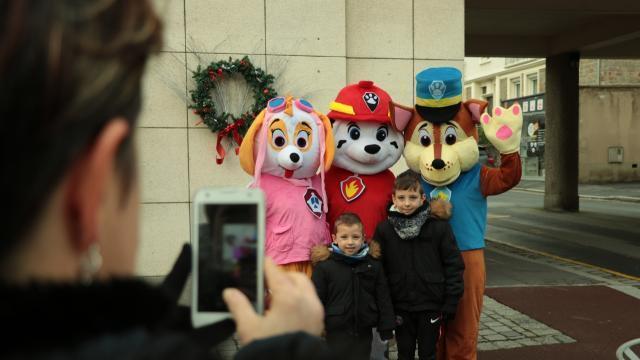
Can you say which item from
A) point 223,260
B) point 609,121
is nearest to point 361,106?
point 223,260

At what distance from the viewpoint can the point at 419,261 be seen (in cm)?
390

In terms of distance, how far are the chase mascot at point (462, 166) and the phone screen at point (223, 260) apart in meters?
3.05

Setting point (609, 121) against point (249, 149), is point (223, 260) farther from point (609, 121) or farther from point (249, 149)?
Answer: point (609, 121)

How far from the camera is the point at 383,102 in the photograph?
433 centimetres

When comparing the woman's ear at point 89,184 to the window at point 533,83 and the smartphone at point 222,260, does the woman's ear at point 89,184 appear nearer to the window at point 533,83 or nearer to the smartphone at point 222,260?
the smartphone at point 222,260

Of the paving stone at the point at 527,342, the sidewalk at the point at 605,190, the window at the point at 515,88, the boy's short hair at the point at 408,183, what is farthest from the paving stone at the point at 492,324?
the window at the point at 515,88

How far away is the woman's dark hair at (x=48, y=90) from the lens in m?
0.61

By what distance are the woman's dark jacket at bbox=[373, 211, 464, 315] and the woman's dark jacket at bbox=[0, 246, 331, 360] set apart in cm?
323

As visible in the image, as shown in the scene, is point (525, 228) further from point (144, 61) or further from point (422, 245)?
point (144, 61)

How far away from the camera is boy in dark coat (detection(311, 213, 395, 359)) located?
145 inches

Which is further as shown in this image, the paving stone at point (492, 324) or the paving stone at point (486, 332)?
the paving stone at point (492, 324)


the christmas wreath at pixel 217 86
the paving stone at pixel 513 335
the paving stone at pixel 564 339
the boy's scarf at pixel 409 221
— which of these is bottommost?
the paving stone at pixel 564 339

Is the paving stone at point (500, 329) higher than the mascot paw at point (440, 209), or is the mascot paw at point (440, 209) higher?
the mascot paw at point (440, 209)

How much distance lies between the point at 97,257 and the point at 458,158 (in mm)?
3665
